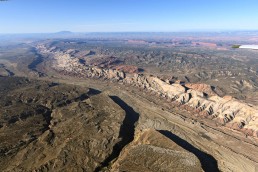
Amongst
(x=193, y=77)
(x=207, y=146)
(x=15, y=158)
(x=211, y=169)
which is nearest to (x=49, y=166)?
(x=15, y=158)

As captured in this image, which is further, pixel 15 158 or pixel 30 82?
pixel 30 82

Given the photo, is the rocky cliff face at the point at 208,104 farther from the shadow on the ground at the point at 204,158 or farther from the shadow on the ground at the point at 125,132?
the shadow on the ground at the point at 125,132

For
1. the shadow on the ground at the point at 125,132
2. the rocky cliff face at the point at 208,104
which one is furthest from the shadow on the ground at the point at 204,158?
the rocky cliff face at the point at 208,104

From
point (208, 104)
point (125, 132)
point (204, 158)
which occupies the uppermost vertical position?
point (208, 104)

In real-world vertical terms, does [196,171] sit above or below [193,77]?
above

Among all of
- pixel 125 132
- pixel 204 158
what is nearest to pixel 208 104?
pixel 204 158

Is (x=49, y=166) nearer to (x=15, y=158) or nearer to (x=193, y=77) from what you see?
(x=15, y=158)

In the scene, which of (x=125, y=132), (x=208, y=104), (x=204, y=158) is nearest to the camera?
(x=204, y=158)

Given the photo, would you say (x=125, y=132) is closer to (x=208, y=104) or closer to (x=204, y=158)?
(x=204, y=158)

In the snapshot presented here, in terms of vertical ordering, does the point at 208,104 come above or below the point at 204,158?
above

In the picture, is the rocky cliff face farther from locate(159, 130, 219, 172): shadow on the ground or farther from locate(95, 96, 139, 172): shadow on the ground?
locate(95, 96, 139, 172): shadow on the ground

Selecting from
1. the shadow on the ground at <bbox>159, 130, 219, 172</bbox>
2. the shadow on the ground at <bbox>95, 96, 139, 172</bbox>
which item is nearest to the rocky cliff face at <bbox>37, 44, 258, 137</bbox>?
the shadow on the ground at <bbox>159, 130, 219, 172</bbox>
